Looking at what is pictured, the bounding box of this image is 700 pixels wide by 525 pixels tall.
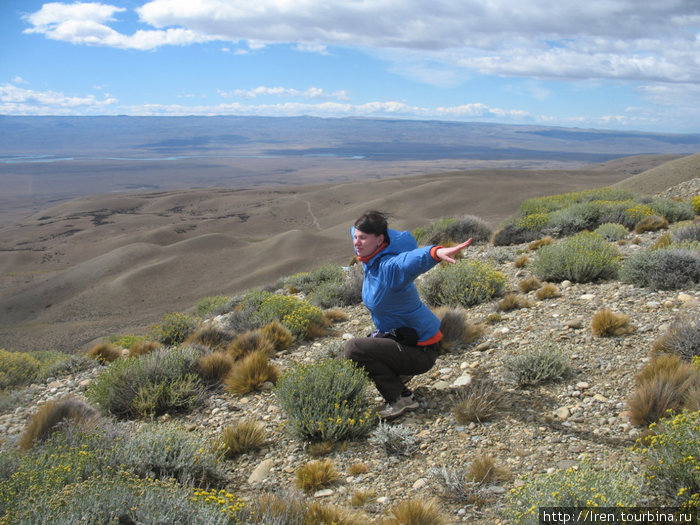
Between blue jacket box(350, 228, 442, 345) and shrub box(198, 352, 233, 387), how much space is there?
7.79ft

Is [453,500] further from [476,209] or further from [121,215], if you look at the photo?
[121,215]

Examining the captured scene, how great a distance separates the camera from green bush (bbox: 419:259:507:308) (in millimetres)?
7324

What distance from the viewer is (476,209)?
192 feet

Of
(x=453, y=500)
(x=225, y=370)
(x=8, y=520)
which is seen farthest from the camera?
(x=225, y=370)

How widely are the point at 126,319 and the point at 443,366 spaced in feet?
99.7

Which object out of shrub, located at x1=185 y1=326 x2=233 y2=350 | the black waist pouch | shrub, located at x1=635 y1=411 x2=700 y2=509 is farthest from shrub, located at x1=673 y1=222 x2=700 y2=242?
shrub, located at x1=185 y1=326 x2=233 y2=350

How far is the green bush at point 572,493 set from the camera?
2471 millimetres

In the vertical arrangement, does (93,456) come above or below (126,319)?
above

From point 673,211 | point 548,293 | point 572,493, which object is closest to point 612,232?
point 673,211

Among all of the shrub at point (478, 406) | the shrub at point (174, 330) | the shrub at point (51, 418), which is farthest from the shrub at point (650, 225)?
the shrub at point (51, 418)

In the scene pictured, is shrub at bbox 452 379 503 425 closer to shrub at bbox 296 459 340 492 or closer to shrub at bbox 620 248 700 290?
shrub at bbox 296 459 340 492

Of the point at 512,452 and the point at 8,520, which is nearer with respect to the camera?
the point at 8,520

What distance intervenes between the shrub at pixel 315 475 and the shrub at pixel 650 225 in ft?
32.6

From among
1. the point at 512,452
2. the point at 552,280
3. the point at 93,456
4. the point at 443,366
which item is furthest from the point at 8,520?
the point at 552,280
